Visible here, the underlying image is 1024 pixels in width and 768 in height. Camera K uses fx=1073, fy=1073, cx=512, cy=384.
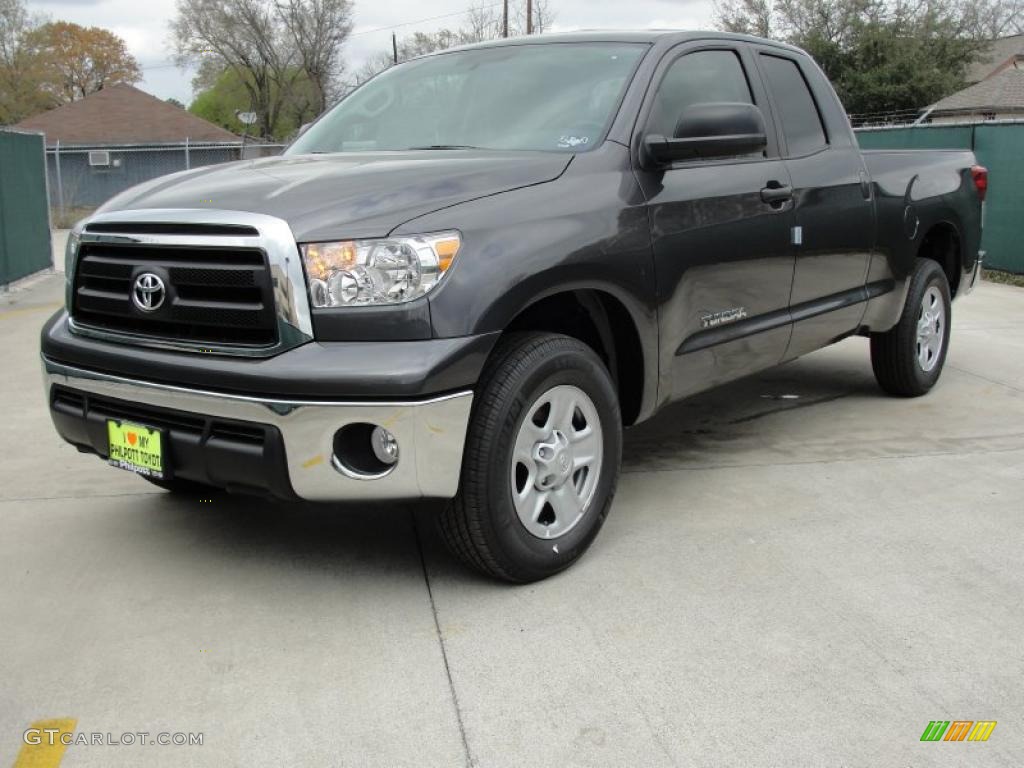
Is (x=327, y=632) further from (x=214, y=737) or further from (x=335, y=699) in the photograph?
(x=214, y=737)

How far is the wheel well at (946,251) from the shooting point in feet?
20.9

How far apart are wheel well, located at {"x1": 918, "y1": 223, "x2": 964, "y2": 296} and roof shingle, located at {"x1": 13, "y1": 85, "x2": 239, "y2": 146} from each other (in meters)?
41.6

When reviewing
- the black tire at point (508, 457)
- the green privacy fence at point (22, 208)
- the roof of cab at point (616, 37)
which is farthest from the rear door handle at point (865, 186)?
the green privacy fence at point (22, 208)

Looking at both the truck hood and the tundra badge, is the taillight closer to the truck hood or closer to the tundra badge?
the tundra badge

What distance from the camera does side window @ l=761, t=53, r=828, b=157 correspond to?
5043 mm

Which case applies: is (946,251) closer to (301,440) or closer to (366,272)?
(366,272)

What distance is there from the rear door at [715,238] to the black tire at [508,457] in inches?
23.1

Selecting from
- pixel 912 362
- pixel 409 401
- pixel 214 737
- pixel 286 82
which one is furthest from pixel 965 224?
pixel 286 82

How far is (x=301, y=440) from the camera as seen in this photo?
3168 mm

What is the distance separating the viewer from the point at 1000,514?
171 inches

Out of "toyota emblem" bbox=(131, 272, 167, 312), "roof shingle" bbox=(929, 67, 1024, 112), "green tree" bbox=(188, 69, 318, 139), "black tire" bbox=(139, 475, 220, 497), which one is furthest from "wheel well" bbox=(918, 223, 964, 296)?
"green tree" bbox=(188, 69, 318, 139)

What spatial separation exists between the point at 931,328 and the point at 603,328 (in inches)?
123

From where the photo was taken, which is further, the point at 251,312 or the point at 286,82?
the point at 286,82

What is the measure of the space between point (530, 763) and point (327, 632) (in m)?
0.94
